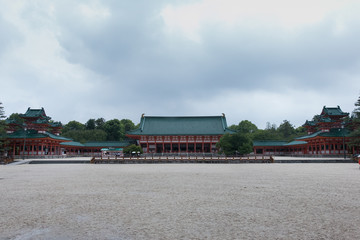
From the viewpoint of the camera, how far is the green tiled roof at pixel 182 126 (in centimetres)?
5671

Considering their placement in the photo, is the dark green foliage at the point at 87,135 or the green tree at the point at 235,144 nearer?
the green tree at the point at 235,144

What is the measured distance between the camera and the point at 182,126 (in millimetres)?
60219

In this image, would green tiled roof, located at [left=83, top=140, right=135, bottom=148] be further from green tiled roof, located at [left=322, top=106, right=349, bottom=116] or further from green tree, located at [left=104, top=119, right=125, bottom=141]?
green tiled roof, located at [left=322, top=106, right=349, bottom=116]

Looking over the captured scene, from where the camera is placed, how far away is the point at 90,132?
71.8 meters

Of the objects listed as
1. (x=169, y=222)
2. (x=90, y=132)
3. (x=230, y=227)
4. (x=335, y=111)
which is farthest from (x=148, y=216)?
(x=90, y=132)

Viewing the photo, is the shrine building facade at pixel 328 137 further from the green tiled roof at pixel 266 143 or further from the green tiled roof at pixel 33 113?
the green tiled roof at pixel 33 113

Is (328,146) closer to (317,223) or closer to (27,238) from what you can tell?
(317,223)

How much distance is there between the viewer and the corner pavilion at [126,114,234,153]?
183 feet

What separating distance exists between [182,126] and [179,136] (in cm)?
468

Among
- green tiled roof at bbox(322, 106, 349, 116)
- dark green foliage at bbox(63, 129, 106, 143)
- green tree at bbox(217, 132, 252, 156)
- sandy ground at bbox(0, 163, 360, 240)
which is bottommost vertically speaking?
sandy ground at bbox(0, 163, 360, 240)

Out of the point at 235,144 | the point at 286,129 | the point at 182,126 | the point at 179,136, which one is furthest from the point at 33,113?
the point at 286,129

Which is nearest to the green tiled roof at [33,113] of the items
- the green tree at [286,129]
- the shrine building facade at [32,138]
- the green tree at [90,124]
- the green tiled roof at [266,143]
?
the shrine building facade at [32,138]

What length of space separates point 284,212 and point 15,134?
5247cm

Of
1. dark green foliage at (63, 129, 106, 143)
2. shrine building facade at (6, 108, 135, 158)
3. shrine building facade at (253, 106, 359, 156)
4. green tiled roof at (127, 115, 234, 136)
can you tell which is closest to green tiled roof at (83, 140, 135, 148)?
green tiled roof at (127, 115, 234, 136)
